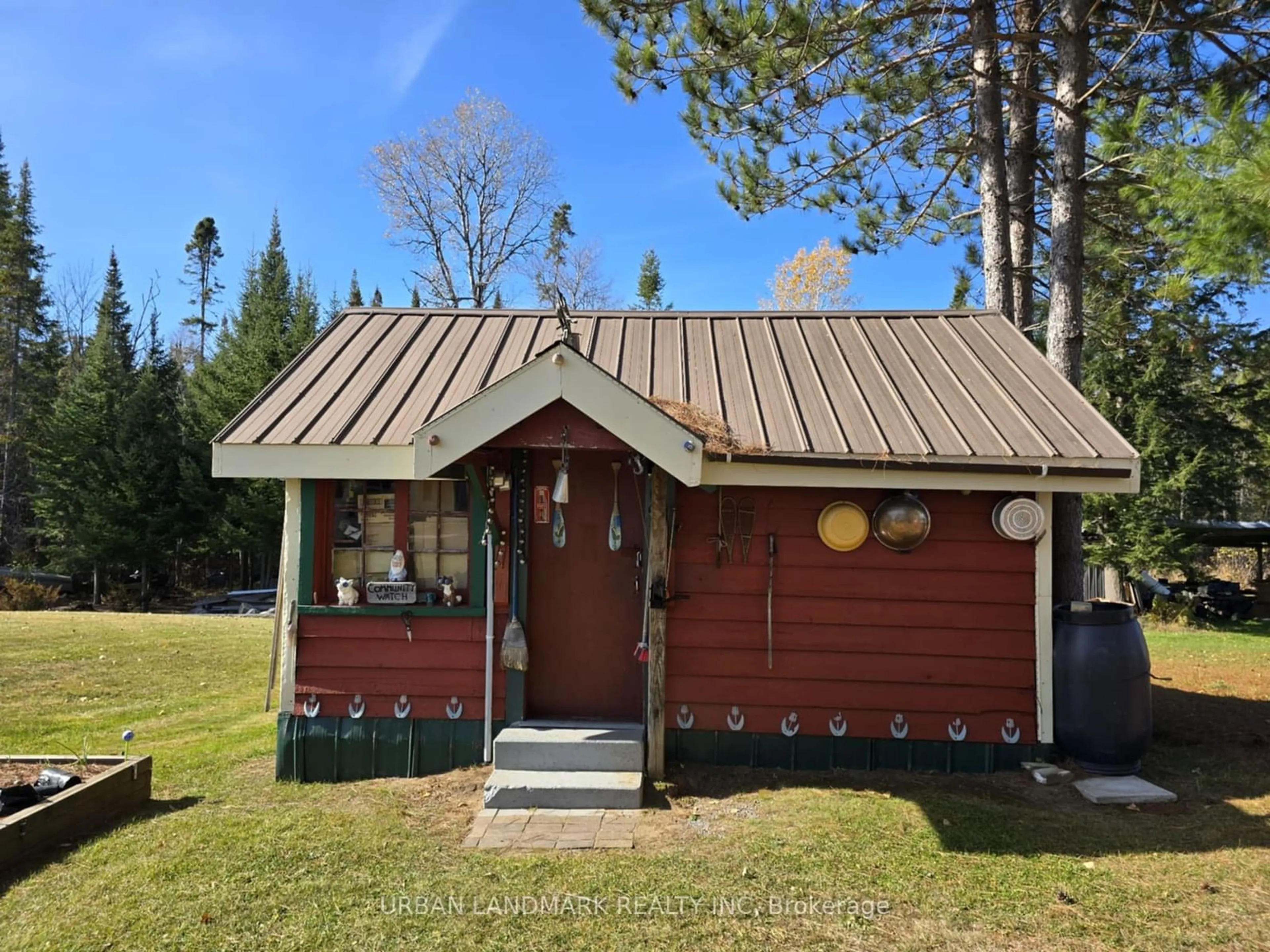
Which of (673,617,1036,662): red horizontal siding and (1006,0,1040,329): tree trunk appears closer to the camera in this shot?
(673,617,1036,662): red horizontal siding

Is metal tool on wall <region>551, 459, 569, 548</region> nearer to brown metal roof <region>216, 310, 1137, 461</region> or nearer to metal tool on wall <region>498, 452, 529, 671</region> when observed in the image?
metal tool on wall <region>498, 452, 529, 671</region>

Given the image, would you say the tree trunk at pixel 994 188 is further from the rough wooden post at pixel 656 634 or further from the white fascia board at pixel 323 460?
the white fascia board at pixel 323 460

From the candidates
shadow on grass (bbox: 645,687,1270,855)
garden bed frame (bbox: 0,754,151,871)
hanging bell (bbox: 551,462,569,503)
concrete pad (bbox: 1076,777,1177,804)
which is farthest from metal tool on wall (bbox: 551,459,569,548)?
concrete pad (bbox: 1076,777,1177,804)

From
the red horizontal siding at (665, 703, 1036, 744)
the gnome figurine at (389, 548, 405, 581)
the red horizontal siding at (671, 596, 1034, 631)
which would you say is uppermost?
the gnome figurine at (389, 548, 405, 581)

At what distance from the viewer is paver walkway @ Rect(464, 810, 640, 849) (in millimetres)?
4496

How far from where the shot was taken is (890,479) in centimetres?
543

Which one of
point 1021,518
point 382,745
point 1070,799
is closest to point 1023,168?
point 1021,518

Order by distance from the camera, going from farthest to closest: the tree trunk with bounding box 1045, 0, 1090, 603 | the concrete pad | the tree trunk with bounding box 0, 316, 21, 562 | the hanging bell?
the tree trunk with bounding box 0, 316, 21, 562 → the tree trunk with bounding box 1045, 0, 1090, 603 → the hanging bell → the concrete pad

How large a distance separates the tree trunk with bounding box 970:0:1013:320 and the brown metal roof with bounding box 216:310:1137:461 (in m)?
1.63

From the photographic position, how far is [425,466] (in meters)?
4.91

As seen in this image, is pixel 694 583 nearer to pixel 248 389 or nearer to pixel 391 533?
pixel 391 533

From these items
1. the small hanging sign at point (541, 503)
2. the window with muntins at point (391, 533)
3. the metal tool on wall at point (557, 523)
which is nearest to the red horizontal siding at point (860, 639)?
the metal tool on wall at point (557, 523)

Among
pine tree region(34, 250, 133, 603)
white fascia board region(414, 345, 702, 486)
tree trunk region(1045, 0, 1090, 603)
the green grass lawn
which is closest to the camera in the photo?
the green grass lawn

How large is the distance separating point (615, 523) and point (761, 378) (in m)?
1.86
